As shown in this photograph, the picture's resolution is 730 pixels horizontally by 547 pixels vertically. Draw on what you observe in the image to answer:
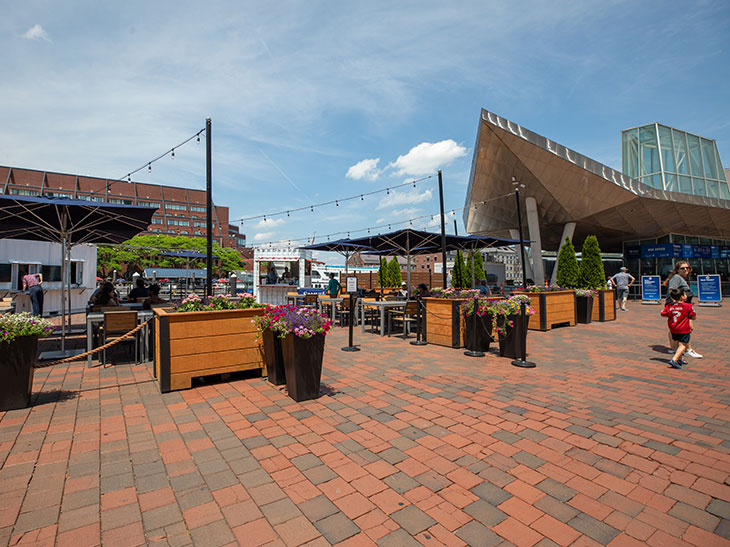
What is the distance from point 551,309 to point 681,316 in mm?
3640

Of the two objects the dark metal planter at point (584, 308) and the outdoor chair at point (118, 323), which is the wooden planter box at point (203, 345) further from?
the dark metal planter at point (584, 308)

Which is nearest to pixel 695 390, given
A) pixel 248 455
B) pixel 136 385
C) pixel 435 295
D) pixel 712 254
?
pixel 435 295

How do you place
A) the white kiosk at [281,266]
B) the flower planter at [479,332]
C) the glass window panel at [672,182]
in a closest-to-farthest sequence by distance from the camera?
the flower planter at [479,332]
the white kiosk at [281,266]
the glass window panel at [672,182]

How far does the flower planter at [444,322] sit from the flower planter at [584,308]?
525 centimetres

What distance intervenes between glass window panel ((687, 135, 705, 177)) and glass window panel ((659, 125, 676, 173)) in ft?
6.88

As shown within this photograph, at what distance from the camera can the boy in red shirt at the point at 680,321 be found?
5504 millimetres

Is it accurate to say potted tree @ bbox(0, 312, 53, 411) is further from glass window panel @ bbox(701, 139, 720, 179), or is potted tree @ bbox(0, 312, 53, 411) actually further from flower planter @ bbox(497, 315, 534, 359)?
glass window panel @ bbox(701, 139, 720, 179)

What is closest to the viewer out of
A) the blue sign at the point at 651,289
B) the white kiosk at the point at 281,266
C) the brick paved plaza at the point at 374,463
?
the brick paved plaza at the point at 374,463

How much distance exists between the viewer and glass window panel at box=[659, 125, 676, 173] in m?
29.4

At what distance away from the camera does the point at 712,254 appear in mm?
30391

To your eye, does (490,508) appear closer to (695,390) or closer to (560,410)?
(560,410)

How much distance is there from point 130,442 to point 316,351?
68.2 inches

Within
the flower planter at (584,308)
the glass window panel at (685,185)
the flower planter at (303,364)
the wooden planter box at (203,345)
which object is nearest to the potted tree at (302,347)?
the flower planter at (303,364)

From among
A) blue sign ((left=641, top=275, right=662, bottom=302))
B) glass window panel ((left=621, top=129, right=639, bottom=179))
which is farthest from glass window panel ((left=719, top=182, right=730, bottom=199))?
blue sign ((left=641, top=275, right=662, bottom=302))
